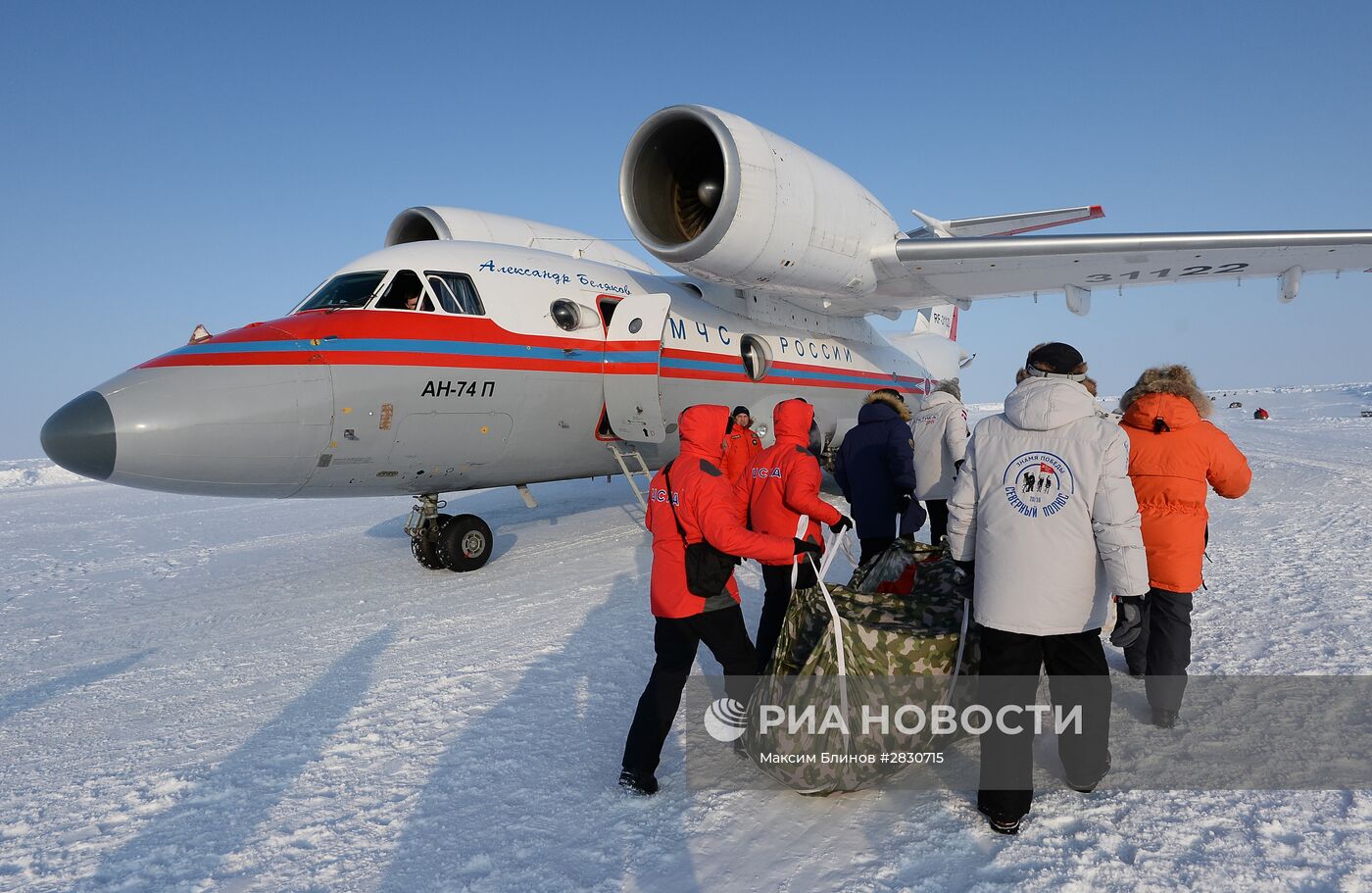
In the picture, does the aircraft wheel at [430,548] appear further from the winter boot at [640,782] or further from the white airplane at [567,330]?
the winter boot at [640,782]

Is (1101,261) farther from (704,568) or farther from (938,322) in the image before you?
(938,322)

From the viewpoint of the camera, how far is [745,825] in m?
2.84

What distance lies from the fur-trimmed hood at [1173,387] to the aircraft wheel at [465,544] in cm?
567

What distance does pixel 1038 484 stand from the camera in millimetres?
2707

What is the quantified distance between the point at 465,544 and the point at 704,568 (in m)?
4.68

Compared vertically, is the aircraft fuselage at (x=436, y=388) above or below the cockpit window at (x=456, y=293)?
below

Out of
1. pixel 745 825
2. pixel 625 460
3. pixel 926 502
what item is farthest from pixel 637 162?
pixel 745 825

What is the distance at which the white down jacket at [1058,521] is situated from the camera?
2637 mm

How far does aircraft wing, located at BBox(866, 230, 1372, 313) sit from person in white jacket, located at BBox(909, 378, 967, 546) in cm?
311

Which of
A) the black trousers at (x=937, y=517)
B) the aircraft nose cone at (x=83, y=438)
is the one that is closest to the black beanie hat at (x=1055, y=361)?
the black trousers at (x=937, y=517)

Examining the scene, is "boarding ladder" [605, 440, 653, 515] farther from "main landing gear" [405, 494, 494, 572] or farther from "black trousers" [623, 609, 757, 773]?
"black trousers" [623, 609, 757, 773]

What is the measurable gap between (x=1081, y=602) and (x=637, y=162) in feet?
20.4

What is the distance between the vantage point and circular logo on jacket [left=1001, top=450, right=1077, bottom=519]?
2.66 metres

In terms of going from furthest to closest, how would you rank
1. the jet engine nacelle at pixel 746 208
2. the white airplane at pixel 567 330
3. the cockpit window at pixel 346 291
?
1. the jet engine nacelle at pixel 746 208
2. the cockpit window at pixel 346 291
3. the white airplane at pixel 567 330
